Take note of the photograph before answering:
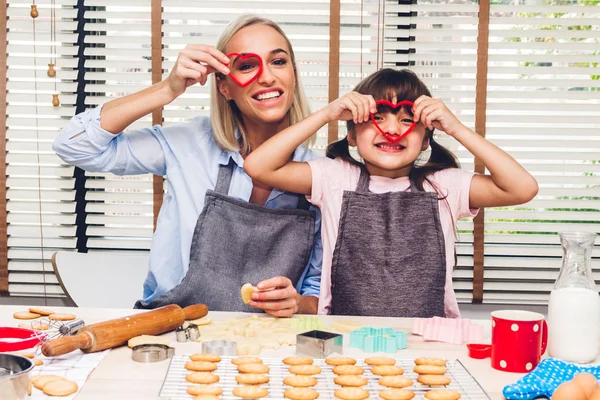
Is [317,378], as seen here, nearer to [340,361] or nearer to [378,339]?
[340,361]

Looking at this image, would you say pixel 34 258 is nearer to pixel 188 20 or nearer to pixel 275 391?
pixel 188 20

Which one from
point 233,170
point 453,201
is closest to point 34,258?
point 233,170

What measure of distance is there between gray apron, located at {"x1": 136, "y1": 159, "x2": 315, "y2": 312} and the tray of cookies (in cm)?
65

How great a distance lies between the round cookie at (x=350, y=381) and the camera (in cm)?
110

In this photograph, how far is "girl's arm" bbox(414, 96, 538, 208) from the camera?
1888 mm

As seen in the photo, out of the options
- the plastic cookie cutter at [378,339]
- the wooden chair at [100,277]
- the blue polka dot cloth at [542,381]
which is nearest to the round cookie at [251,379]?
the plastic cookie cutter at [378,339]

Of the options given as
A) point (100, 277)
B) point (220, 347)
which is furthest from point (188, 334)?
point (100, 277)

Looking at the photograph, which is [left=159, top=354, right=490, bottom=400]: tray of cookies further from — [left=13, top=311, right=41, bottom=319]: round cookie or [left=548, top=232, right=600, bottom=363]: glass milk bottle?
[left=13, top=311, right=41, bottom=319]: round cookie

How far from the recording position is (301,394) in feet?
3.43

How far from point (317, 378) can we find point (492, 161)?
101 cm

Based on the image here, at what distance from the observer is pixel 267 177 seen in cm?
197

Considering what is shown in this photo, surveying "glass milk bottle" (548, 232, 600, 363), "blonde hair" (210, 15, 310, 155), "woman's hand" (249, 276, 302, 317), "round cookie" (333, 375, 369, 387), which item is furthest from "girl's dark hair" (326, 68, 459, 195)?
"round cookie" (333, 375, 369, 387)

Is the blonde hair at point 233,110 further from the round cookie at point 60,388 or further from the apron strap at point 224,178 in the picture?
the round cookie at point 60,388

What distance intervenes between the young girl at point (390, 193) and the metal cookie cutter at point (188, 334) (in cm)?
60
